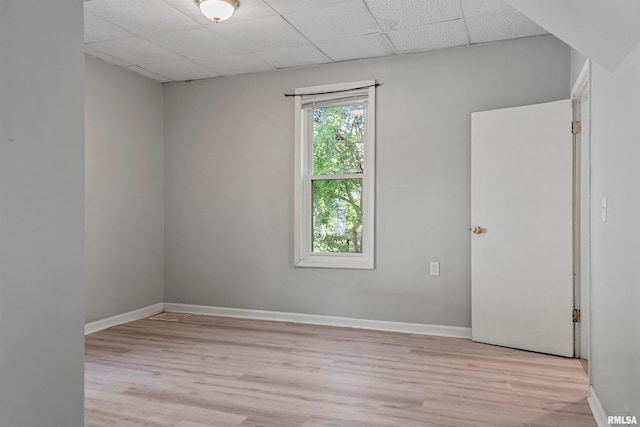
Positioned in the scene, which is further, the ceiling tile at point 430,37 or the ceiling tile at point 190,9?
the ceiling tile at point 430,37

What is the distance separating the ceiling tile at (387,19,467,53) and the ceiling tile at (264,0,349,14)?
740mm

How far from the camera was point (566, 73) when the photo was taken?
3912 mm

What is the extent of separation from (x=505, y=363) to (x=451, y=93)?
7.31 ft

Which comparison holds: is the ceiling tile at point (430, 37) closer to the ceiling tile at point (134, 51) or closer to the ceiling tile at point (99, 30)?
the ceiling tile at point (134, 51)

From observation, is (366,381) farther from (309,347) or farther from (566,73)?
(566,73)

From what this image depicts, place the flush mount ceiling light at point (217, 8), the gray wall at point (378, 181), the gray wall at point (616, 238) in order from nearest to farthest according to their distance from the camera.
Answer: the gray wall at point (616, 238), the flush mount ceiling light at point (217, 8), the gray wall at point (378, 181)

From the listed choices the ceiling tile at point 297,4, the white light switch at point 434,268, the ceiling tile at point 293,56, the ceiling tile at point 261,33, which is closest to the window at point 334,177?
the ceiling tile at point 293,56

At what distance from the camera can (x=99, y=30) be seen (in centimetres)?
382

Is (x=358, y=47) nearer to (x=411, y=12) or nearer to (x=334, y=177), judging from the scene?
(x=411, y=12)

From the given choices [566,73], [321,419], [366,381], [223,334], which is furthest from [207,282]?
[566,73]

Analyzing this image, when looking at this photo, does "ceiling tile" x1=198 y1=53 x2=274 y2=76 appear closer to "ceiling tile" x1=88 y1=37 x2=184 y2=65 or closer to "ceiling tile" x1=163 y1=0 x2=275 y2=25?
"ceiling tile" x1=88 y1=37 x2=184 y2=65

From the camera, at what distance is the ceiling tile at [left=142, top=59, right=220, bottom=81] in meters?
4.69

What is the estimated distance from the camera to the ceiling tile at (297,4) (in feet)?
10.9

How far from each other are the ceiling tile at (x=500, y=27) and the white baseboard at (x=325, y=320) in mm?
2400
